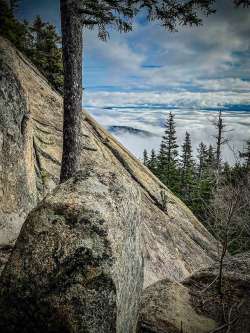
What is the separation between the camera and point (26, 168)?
Result: 9.80 meters

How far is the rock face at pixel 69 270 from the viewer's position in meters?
3.53

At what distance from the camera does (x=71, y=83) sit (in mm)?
8852

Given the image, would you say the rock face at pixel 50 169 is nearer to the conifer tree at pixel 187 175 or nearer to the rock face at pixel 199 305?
the rock face at pixel 199 305

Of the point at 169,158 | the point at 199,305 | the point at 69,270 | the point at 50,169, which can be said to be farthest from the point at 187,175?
the point at 69,270

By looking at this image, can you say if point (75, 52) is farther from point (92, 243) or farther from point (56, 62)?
point (56, 62)

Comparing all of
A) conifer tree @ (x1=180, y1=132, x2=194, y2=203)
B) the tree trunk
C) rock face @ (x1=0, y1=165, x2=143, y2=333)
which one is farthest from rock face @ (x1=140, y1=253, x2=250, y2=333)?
conifer tree @ (x1=180, y1=132, x2=194, y2=203)

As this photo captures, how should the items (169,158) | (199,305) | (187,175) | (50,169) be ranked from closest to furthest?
1. (199,305)
2. (50,169)
3. (169,158)
4. (187,175)

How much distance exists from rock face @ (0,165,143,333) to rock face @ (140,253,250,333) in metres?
1.81

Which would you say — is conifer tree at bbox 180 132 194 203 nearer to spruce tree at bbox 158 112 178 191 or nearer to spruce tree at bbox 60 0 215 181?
spruce tree at bbox 158 112 178 191

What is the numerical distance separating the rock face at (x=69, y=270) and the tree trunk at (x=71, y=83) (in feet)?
17.1

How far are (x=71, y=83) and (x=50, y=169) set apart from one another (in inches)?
223

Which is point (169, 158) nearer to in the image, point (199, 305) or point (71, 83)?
point (71, 83)

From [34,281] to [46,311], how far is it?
371mm

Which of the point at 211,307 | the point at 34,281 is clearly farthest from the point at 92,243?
the point at 211,307
